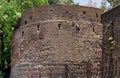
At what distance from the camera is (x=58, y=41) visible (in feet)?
67.4

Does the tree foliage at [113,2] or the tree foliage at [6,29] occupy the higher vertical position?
the tree foliage at [113,2]

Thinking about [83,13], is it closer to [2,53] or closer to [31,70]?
[31,70]

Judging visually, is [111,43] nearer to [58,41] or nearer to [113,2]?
[58,41]

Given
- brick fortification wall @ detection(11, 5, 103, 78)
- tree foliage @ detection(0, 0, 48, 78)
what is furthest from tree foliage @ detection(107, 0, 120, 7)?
brick fortification wall @ detection(11, 5, 103, 78)

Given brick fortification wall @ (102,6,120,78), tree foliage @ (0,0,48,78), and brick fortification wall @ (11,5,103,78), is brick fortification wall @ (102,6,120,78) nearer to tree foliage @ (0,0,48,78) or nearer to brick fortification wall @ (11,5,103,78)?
brick fortification wall @ (11,5,103,78)

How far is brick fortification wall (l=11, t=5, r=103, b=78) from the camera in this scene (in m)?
20.4

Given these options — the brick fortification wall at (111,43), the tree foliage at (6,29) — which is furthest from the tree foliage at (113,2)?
the brick fortification wall at (111,43)

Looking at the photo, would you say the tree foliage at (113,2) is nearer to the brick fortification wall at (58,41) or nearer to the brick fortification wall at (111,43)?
the brick fortification wall at (58,41)

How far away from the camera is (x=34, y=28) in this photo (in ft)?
69.8

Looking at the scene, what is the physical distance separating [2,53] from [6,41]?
693 millimetres

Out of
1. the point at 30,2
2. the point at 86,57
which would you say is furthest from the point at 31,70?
the point at 30,2

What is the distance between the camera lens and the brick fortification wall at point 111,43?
59.8ft

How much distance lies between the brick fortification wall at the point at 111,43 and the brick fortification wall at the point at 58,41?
120cm

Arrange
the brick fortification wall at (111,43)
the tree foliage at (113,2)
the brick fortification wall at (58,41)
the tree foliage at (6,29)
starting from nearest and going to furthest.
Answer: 1. the brick fortification wall at (111,43)
2. the brick fortification wall at (58,41)
3. the tree foliage at (6,29)
4. the tree foliage at (113,2)
